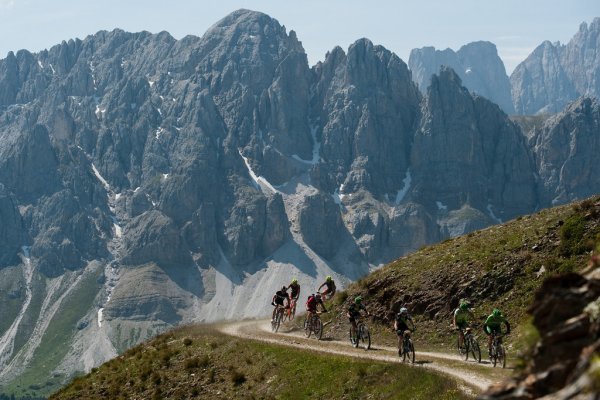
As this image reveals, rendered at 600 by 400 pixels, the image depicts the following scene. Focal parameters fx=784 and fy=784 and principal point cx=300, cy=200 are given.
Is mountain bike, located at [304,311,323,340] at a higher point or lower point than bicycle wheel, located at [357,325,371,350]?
higher

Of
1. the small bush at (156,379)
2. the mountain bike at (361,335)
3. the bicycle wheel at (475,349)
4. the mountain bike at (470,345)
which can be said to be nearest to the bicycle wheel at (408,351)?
the mountain bike at (470,345)

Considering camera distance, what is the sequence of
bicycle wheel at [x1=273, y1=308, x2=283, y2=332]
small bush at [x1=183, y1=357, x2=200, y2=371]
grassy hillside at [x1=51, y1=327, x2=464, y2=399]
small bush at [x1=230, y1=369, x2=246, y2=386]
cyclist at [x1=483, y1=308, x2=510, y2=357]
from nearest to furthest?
grassy hillside at [x1=51, y1=327, x2=464, y2=399], cyclist at [x1=483, y1=308, x2=510, y2=357], small bush at [x1=230, y1=369, x2=246, y2=386], small bush at [x1=183, y1=357, x2=200, y2=371], bicycle wheel at [x1=273, y1=308, x2=283, y2=332]

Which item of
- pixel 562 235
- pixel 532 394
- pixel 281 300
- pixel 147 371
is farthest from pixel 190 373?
pixel 532 394

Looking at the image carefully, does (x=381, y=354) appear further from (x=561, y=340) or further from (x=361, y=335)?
(x=561, y=340)

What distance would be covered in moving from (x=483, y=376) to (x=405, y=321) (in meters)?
6.77

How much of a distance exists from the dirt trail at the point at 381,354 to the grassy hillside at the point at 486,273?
263cm

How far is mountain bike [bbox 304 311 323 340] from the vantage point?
46719mm

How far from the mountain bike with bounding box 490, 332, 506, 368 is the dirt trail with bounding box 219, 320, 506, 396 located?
1.73 feet

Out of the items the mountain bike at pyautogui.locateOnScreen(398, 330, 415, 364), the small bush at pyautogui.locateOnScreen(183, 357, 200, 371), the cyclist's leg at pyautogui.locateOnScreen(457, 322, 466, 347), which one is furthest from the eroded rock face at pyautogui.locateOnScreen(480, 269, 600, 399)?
the small bush at pyautogui.locateOnScreen(183, 357, 200, 371)

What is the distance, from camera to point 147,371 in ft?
145

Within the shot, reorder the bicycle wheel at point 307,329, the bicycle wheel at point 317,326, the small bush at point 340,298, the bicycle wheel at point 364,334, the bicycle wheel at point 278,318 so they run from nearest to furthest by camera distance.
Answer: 1. the bicycle wheel at point 364,334
2. the bicycle wheel at point 317,326
3. the bicycle wheel at point 307,329
4. the small bush at point 340,298
5. the bicycle wheel at point 278,318

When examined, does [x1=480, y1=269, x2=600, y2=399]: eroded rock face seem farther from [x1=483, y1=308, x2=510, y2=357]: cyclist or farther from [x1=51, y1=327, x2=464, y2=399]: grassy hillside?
[x1=483, y1=308, x2=510, y2=357]: cyclist

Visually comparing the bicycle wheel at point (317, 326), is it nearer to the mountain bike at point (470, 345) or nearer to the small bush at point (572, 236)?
the mountain bike at point (470, 345)

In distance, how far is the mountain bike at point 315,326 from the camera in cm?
4672
